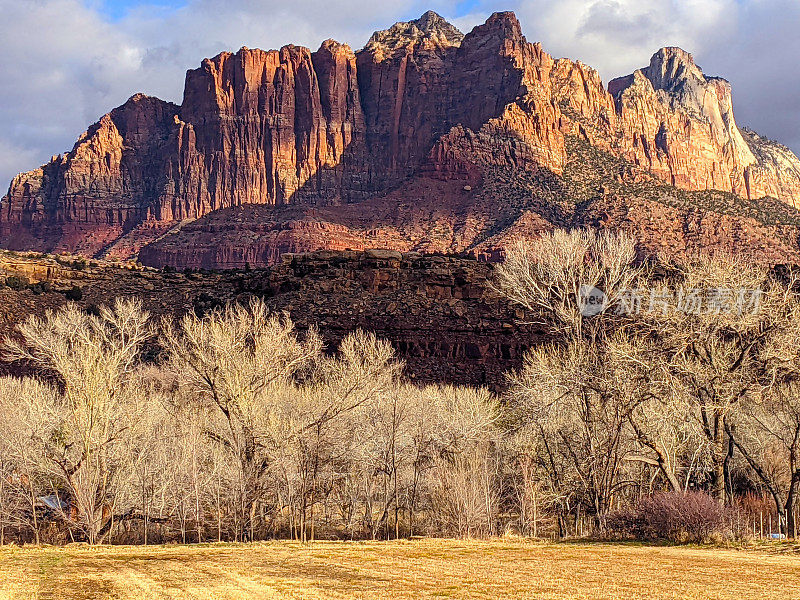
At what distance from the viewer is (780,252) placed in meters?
A: 95.4

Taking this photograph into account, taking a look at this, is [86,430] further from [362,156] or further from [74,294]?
[362,156]

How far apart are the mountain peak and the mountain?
0.59 meters

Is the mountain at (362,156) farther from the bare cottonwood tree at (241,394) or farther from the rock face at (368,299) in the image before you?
the bare cottonwood tree at (241,394)

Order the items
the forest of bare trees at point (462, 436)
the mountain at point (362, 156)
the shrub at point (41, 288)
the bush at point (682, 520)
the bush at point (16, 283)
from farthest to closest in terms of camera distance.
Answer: the mountain at point (362, 156)
the bush at point (16, 283)
the shrub at point (41, 288)
the forest of bare trees at point (462, 436)
the bush at point (682, 520)

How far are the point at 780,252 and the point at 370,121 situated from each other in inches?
3650

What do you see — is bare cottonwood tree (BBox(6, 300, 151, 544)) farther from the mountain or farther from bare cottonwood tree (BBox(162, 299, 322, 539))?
the mountain

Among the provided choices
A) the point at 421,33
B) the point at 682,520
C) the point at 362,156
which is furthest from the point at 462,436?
the point at 421,33

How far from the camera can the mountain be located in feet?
414

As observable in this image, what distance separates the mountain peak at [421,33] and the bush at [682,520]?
15745cm

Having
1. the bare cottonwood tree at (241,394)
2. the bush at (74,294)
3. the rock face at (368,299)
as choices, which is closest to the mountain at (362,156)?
the rock face at (368,299)

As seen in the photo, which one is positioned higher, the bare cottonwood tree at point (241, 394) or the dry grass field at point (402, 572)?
the bare cottonwood tree at point (241, 394)

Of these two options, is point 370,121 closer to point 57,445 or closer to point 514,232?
point 514,232

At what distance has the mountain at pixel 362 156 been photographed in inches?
4966

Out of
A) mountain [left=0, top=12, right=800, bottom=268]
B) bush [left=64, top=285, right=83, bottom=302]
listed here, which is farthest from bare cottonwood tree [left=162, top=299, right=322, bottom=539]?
mountain [left=0, top=12, right=800, bottom=268]
